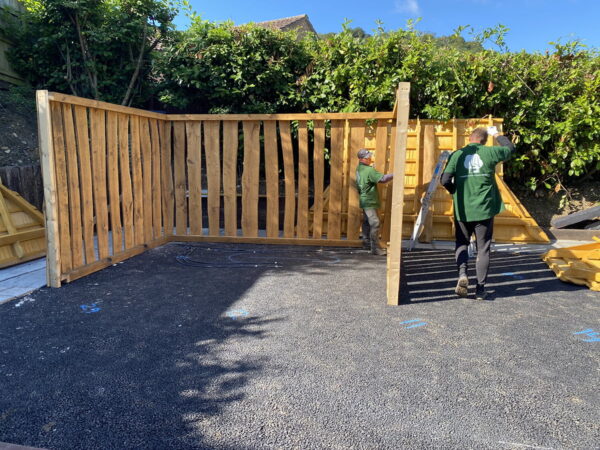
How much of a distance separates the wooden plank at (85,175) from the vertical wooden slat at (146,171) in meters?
1.24

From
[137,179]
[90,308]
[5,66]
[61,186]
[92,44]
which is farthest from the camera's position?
[5,66]

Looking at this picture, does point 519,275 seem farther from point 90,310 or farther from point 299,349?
point 90,310

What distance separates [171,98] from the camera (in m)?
8.44

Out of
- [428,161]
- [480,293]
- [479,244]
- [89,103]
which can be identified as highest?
[89,103]

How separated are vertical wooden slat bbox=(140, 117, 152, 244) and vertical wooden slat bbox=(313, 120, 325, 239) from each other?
2773mm

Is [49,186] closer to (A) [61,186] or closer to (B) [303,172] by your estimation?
(A) [61,186]

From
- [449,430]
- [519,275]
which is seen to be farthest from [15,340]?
[519,275]

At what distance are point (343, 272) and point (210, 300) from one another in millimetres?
1974

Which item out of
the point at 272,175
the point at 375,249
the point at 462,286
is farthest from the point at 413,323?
the point at 272,175

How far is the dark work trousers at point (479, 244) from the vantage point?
14.5ft

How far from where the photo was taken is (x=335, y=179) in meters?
7.07

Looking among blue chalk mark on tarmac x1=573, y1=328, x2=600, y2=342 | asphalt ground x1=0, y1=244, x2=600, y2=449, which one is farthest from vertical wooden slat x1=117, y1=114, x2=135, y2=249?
blue chalk mark on tarmac x1=573, y1=328, x2=600, y2=342

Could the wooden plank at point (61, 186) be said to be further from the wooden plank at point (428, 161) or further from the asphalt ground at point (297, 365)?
the wooden plank at point (428, 161)

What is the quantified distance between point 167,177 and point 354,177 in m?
3.34
